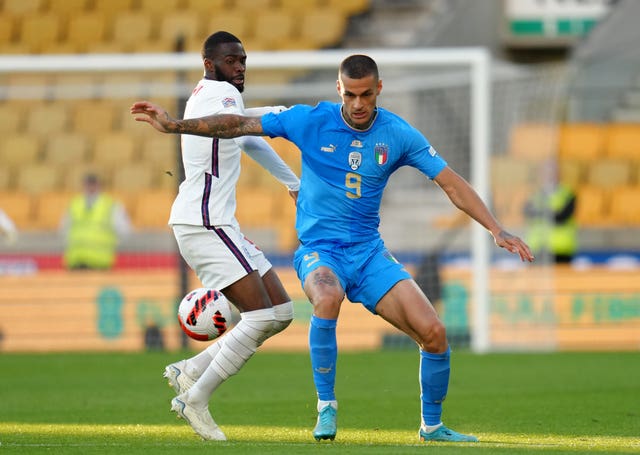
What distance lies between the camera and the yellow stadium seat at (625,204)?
60.1ft

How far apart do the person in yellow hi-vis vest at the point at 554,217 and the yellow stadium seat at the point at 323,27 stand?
5230 mm

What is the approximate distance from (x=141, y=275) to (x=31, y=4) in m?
9.41

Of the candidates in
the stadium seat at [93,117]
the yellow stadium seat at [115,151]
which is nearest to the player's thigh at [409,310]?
the yellow stadium seat at [115,151]

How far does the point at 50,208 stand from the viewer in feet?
56.0

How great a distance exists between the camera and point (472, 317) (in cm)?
1534

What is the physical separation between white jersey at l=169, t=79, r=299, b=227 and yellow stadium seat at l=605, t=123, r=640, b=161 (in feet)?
42.3

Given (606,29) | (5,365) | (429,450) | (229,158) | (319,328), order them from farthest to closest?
(606,29), (5,365), (229,158), (319,328), (429,450)

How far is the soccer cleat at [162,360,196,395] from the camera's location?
762 cm

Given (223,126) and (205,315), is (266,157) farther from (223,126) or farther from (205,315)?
(205,315)

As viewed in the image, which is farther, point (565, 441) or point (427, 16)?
point (427, 16)

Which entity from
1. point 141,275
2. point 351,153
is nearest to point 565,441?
point 351,153

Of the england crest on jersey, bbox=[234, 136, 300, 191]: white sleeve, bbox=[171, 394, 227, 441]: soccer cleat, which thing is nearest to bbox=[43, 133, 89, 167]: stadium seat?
bbox=[234, 136, 300, 191]: white sleeve

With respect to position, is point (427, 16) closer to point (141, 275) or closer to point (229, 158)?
point (141, 275)

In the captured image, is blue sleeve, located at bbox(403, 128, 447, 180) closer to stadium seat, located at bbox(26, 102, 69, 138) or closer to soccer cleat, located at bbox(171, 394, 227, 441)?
soccer cleat, located at bbox(171, 394, 227, 441)
